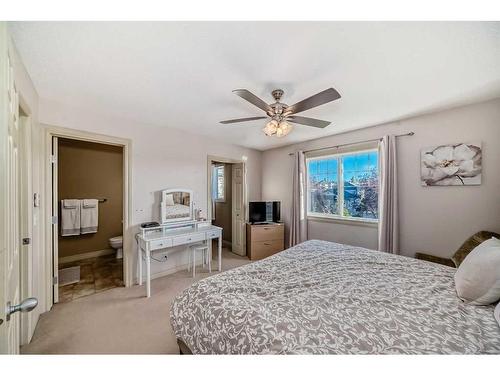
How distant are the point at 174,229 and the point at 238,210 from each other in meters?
1.57

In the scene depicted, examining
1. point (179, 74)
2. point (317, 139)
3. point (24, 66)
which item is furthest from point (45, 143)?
point (317, 139)

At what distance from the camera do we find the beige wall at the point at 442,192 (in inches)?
85.7

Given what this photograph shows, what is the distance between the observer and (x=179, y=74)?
5.51 feet

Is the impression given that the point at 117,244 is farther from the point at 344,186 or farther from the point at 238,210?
the point at 344,186

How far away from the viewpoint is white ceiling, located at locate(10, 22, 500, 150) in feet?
3.99

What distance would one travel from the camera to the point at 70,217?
368cm

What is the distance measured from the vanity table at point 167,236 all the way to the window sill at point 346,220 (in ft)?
6.16

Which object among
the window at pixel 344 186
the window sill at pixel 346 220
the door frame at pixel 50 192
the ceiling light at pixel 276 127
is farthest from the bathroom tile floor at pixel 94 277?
the window at pixel 344 186

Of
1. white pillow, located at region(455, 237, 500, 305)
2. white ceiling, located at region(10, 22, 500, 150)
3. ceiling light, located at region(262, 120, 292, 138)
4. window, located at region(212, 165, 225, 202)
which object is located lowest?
white pillow, located at region(455, 237, 500, 305)

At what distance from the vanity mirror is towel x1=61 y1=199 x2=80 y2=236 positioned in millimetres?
2060

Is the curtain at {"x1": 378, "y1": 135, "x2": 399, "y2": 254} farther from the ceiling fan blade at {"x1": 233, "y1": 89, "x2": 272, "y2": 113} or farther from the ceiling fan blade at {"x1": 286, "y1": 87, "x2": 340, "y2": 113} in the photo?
the ceiling fan blade at {"x1": 233, "y1": 89, "x2": 272, "y2": 113}

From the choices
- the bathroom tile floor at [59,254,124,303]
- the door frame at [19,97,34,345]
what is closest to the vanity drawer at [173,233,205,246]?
the bathroom tile floor at [59,254,124,303]
